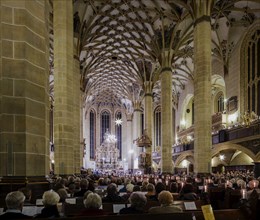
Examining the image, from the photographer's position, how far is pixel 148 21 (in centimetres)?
2666

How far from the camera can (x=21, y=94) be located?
6.05 m

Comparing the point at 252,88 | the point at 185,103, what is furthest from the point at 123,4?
the point at 185,103

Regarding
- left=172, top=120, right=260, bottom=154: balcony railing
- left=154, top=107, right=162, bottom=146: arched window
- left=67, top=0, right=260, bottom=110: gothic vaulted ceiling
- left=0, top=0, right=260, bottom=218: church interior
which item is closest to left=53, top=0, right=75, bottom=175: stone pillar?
left=0, top=0, right=260, bottom=218: church interior

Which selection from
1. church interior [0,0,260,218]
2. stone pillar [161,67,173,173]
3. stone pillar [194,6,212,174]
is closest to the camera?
church interior [0,0,260,218]

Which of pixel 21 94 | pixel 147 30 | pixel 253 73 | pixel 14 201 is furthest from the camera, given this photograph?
pixel 147 30

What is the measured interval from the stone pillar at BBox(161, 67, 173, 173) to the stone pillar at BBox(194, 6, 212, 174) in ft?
27.2

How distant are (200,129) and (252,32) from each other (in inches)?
435

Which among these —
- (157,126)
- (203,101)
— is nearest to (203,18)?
(203,101)

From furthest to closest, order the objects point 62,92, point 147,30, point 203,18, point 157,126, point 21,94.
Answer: point 157,126
point 147,30
point 203,18
point 62,92
point 21,94

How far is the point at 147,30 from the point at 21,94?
76.0ft

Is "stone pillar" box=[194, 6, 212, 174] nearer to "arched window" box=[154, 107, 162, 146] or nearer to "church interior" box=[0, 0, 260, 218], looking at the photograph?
"church interior" box=[0, 0, 260, 218]

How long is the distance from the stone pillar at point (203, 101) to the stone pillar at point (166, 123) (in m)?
8.29

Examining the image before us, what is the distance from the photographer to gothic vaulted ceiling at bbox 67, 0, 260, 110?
77.8 ft

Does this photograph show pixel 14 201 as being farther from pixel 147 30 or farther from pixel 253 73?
pixel 147 30
